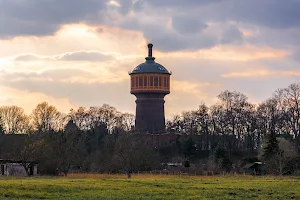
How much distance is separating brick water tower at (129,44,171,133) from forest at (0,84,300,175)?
105 inches

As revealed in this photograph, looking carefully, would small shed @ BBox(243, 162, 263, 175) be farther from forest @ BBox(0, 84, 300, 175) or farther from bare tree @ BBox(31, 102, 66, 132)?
bare tree @ BBox(31, 102, 66, 132)

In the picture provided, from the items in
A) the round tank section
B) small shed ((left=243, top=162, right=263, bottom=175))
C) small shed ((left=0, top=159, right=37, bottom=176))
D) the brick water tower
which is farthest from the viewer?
the brick water tower

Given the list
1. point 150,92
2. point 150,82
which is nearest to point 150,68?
point 150,82

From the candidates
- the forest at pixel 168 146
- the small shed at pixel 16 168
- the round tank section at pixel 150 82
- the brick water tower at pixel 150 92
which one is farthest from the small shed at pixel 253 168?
the brick water tower at pixel 150 92

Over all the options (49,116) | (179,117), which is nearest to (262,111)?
(179,117)

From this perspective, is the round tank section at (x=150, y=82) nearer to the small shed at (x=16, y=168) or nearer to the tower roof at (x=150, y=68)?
the tower roof at (x=150, y=68)

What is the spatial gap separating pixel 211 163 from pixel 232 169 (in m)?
3.26

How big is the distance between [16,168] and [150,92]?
43.0 meters

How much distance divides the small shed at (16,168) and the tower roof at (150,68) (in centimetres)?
4203

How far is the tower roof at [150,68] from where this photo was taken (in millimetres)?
105562

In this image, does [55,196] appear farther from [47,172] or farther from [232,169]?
[232,169]

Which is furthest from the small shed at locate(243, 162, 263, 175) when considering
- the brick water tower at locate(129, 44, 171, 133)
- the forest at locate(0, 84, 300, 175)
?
the brick water tower at locate(129, 44, 171, 133)

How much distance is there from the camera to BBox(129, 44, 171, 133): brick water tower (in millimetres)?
105312

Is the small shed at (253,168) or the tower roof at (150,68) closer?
the small shed at (253,168)
